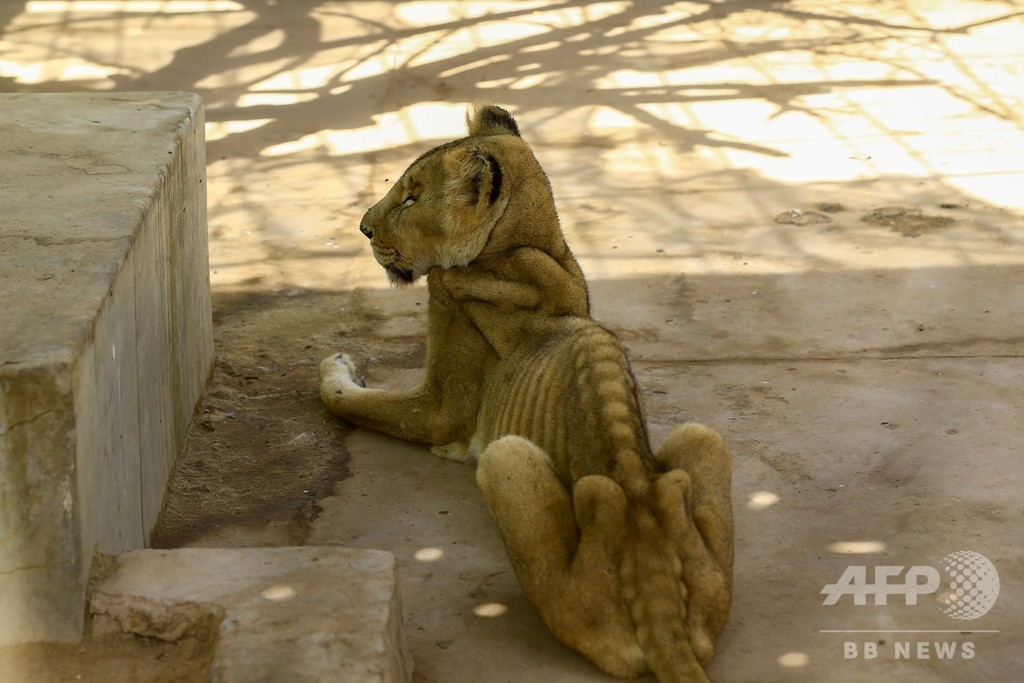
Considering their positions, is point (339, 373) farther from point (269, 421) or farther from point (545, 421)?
point (545, 421)

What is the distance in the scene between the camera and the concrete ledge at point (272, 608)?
318 centimetres

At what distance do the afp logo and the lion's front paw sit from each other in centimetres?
219

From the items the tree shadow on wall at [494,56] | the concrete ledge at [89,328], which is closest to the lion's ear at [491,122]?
the concrete ledge at [89,328]

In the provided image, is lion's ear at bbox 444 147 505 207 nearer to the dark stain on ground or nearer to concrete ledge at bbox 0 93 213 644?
concrete ledge at bbox 0 93 213 644

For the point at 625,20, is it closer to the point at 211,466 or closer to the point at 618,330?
the point at 618,330

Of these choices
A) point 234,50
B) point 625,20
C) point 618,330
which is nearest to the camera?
point 618,330

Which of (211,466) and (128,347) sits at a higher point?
(128,347)

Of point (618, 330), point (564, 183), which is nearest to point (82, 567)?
point (618, 330)

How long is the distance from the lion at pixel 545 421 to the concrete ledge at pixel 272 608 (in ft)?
1.70

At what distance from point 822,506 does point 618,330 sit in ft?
5.90

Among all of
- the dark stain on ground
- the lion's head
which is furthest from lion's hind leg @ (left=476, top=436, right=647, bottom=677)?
the lion's head

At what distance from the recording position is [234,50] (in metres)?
11.5

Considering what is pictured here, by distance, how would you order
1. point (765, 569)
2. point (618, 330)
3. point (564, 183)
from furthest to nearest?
point (564, 183) → point (618, 330) → point (765, 569)

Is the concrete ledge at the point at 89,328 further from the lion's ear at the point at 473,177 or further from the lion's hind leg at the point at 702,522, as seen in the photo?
the lion's hind leg at the point at 702,522
